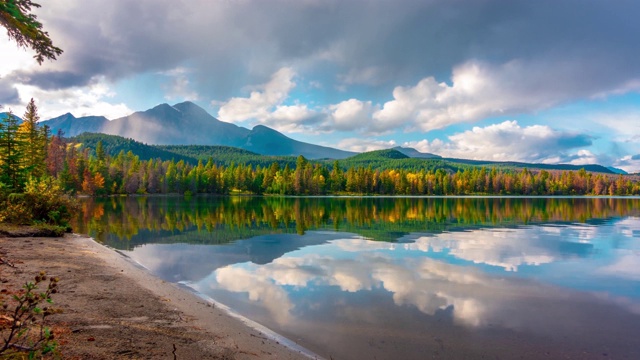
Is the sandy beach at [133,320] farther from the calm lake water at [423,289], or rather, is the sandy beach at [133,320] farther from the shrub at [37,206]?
the shrub at [37,206]

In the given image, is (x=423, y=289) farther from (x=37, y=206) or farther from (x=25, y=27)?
(x=37, y=206)

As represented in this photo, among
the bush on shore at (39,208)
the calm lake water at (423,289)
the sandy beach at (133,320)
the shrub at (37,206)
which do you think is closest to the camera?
the sandy beach at (133,320)

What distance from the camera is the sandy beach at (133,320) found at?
851 cm

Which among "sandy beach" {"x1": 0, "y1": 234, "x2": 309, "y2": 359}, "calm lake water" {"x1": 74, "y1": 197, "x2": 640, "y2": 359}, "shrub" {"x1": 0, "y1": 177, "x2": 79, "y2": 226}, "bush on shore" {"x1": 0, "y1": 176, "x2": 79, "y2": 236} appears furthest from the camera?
"shrub" {"x1": 0, "y1": 177, "x2": 79, "y2": 226}

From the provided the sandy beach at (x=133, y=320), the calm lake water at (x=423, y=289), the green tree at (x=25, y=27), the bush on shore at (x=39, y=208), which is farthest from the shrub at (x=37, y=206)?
the green tree at (x=25, y=27)

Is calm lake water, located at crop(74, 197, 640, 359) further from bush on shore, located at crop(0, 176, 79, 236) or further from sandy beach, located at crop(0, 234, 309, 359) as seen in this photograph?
bush on shore, located at crop(0, 176, 79, 236)

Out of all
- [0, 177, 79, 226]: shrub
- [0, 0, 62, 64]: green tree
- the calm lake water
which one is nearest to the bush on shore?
[0, 177, 79, 226]: shrub

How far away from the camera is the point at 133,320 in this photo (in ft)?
34.5

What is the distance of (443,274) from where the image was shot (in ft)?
66.0

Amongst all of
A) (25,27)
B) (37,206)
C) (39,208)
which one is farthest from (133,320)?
(39,208)

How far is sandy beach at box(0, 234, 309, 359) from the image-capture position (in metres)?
8.51

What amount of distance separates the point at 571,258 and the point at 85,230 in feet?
139

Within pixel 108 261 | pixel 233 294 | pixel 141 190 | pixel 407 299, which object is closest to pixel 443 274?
pixel 407 299

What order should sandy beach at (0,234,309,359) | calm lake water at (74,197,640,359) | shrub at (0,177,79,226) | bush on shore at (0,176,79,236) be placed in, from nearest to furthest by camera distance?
sandy beach at (0,234,309,359)
calm lake water at (74,197,640,359)
bush on shore at (0,176,79,236)
shrub at (0,177,79,226)
